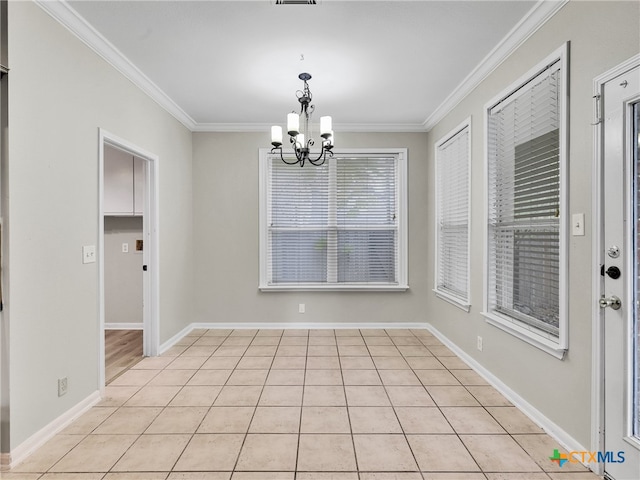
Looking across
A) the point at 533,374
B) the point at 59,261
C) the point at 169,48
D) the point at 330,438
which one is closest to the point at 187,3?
the point at 169,48

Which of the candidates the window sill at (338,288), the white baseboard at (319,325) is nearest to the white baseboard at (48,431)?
the white baseboard at (319,325)

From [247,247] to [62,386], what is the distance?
8.25 ft

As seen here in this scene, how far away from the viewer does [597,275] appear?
1738 mm

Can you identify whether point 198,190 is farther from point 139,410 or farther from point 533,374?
point 533,374

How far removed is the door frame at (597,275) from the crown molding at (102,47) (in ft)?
10.3

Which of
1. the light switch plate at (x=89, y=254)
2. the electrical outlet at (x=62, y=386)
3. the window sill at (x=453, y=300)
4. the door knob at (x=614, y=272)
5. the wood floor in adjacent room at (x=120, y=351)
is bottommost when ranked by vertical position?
the wood floor in adjacent room at (x=120, y=351)

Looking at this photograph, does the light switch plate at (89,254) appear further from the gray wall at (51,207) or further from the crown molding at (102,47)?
the crown molding at (102,47)

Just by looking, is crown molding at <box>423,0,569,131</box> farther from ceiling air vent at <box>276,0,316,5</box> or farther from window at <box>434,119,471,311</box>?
ceiling air vent at <box>276,0,316,5</box>

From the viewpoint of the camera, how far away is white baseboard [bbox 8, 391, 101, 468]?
1.85m

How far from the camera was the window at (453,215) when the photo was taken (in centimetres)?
341

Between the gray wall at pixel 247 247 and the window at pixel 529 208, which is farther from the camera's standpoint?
the gray wall at pixel 247 247

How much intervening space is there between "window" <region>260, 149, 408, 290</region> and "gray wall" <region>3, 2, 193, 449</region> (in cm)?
208

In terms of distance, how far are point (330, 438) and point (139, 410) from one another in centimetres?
141

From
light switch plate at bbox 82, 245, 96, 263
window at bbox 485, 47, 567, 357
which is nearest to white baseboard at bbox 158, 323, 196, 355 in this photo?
light switch plate at bbox 82, 245, 96, 263
